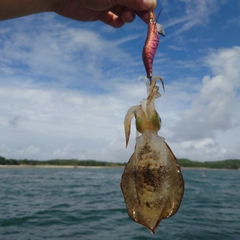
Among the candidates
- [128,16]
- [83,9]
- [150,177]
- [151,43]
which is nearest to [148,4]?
[151,43]

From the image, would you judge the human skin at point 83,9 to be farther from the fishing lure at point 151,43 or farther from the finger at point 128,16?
the fishing lure at point 151,43

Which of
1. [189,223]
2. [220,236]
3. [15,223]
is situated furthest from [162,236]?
[15,223]

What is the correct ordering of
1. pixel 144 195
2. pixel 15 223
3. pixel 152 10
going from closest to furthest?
pixel 144 195 → pixel 152 10 → pixel 15 223

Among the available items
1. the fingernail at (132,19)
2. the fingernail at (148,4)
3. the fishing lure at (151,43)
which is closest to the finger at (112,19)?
the fingernail at (132,19)

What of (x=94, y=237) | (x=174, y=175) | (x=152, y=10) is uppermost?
(x=152, y=10)

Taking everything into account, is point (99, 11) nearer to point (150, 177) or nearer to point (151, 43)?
point (151, 43)

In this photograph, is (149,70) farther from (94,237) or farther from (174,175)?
(94,237)

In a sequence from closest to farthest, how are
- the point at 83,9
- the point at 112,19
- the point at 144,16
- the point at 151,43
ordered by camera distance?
1. the point at 151,43
2. the point at 144,16
3. the point at 83,9
4. the point at 112,19
